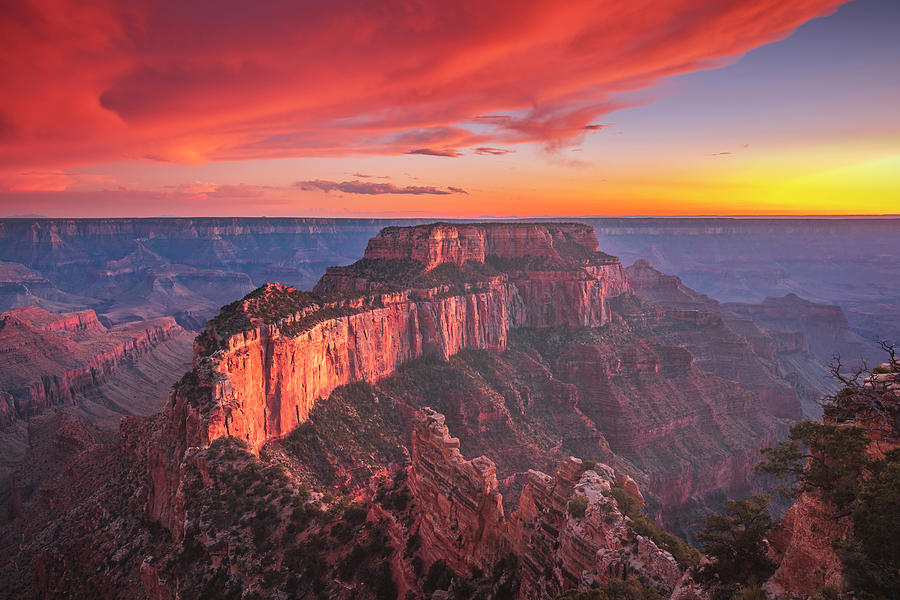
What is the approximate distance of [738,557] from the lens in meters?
17.1

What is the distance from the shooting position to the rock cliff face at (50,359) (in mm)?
110938

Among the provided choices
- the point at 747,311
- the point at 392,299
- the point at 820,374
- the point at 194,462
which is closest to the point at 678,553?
the point at 194,462

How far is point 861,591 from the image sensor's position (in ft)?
37.2

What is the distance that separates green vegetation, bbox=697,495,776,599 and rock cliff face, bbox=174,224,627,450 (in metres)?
35.6

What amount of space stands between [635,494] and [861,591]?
1807 centimetres

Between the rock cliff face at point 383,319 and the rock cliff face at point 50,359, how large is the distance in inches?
3127

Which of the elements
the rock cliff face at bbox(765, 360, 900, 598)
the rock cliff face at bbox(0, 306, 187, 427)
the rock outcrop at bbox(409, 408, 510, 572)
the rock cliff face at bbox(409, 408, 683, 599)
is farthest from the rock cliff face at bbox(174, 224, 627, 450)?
the rock cliff face at bbox(0, 306, 187, 427)

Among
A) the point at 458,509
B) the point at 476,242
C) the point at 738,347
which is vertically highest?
the point at 476,242

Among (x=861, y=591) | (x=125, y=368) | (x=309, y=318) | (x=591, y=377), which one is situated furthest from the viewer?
(x=125, y=368)

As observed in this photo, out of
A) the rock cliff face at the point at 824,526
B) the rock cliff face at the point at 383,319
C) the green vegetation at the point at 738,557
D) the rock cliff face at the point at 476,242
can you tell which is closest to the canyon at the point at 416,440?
the rock cliff face at the point at 383,319

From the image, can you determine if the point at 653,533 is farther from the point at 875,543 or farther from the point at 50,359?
the point at 50,359

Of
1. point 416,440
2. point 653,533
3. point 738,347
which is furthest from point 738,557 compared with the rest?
point 738,347

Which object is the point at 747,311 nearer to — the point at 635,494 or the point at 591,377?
the point at 591,377

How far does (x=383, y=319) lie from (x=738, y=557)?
59517 mm
